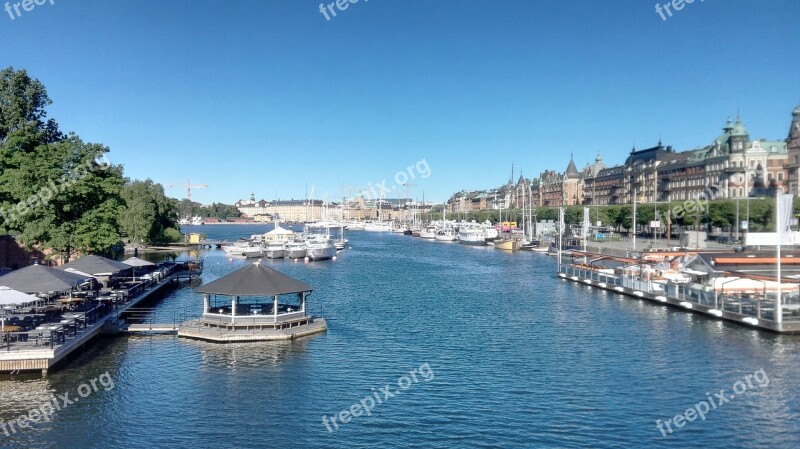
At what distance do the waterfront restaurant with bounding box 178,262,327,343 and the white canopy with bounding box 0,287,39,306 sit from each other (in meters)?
7.92

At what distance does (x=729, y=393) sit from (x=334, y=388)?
1569cm

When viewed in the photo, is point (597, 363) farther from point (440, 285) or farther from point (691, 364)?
point (440, 285)

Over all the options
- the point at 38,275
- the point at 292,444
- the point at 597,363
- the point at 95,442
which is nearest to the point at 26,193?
the point at 38,275

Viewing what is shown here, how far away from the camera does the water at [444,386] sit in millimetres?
21031

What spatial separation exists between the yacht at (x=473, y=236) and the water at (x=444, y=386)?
101 metres

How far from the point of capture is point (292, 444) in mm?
20281

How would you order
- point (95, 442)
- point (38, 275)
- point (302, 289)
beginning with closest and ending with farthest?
point (95, 442), point (38, 275), point (302, 289)

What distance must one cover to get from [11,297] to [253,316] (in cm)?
1123

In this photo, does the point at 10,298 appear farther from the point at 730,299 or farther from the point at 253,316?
the point at 730,299

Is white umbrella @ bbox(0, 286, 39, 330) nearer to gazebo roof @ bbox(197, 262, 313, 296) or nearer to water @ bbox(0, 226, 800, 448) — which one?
water @ bbox(0, 226, 800, 448)

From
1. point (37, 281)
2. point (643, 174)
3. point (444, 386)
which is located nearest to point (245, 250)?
point (37, 281)

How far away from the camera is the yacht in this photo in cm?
14538

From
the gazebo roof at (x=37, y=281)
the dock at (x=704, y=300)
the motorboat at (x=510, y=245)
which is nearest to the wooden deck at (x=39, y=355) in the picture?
the gazebo roof at (x=37, y=281)

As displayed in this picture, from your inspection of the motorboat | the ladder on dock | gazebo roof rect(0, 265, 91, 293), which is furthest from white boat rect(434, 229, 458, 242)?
gazebo roof rect(0, 265, 91, 293)
